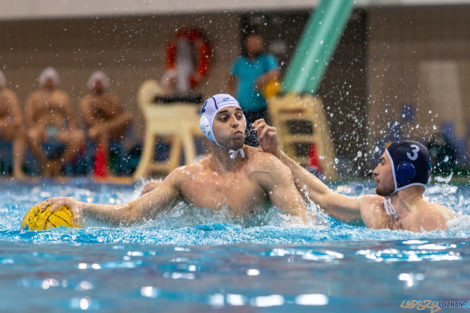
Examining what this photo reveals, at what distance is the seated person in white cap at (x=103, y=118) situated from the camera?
37.9ft

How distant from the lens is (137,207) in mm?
4887

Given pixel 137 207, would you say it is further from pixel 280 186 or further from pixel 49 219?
pixel 280 186

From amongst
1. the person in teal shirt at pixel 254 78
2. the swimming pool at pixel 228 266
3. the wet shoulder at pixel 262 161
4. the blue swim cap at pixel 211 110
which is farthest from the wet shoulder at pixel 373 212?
the person in teal shirt at pixel 254 78

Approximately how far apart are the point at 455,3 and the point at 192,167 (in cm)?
902

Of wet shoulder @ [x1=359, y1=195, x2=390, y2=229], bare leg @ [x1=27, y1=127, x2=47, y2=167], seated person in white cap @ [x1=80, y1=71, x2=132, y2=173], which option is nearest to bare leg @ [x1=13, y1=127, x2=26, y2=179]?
bare leg @ [x1=27, y1=127, x2=47, y2=167]

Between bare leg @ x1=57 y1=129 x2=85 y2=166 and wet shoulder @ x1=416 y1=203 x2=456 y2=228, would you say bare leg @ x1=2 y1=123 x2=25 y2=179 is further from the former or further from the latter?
wet shoulder @ x1=416 y1=203 x2=456 y2=228

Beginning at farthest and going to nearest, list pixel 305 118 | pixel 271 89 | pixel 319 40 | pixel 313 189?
1. pixel 319 40
2. pixel 305 118
3. pixel 271 89
4. pixel 313 189

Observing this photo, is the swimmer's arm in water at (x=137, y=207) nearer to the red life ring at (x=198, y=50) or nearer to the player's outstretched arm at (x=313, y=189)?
the player's outstretched arm at (x=313, y=189)

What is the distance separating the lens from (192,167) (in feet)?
16.6

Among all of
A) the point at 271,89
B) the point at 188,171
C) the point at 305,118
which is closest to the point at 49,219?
the point at 188,171

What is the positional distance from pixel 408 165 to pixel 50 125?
825cm

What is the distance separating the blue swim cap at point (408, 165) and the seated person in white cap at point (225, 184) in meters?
0.61

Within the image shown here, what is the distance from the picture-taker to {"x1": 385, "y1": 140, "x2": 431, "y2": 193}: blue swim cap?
4508mm

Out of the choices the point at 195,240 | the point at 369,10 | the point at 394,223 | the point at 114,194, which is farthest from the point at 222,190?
the point at 369,10
